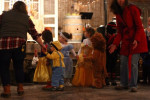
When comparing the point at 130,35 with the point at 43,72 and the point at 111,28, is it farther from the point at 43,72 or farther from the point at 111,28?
the point at 43,72

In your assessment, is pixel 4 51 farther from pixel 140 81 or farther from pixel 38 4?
pixel 38 4

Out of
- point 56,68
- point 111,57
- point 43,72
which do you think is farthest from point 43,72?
point 111,57

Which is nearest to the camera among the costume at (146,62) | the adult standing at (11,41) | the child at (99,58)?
the adult standing at (11,41)

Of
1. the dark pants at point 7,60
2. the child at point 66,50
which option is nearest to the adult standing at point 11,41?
the dark pants at point 7,60

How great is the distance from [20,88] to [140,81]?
2697 mm

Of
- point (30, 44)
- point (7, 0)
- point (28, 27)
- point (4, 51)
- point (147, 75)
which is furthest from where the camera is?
point (7, 0)

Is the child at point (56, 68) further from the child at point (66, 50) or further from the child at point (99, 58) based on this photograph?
the child at point (99, 58)

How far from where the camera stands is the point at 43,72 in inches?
183

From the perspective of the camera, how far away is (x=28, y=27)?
4047 mm

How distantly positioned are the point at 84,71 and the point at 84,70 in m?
0.02

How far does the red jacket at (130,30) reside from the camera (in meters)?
4.18

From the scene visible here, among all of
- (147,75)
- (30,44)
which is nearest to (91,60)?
(147,75)

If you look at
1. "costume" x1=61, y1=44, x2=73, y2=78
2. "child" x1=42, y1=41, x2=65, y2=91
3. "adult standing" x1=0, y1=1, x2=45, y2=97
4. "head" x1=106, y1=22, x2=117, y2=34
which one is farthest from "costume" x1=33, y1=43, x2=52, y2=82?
"head" x1=106, y1=22, x2=117, y2=34

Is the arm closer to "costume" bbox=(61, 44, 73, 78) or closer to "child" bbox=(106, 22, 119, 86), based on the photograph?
"child" bbox=(106, 22, 119, 86)
